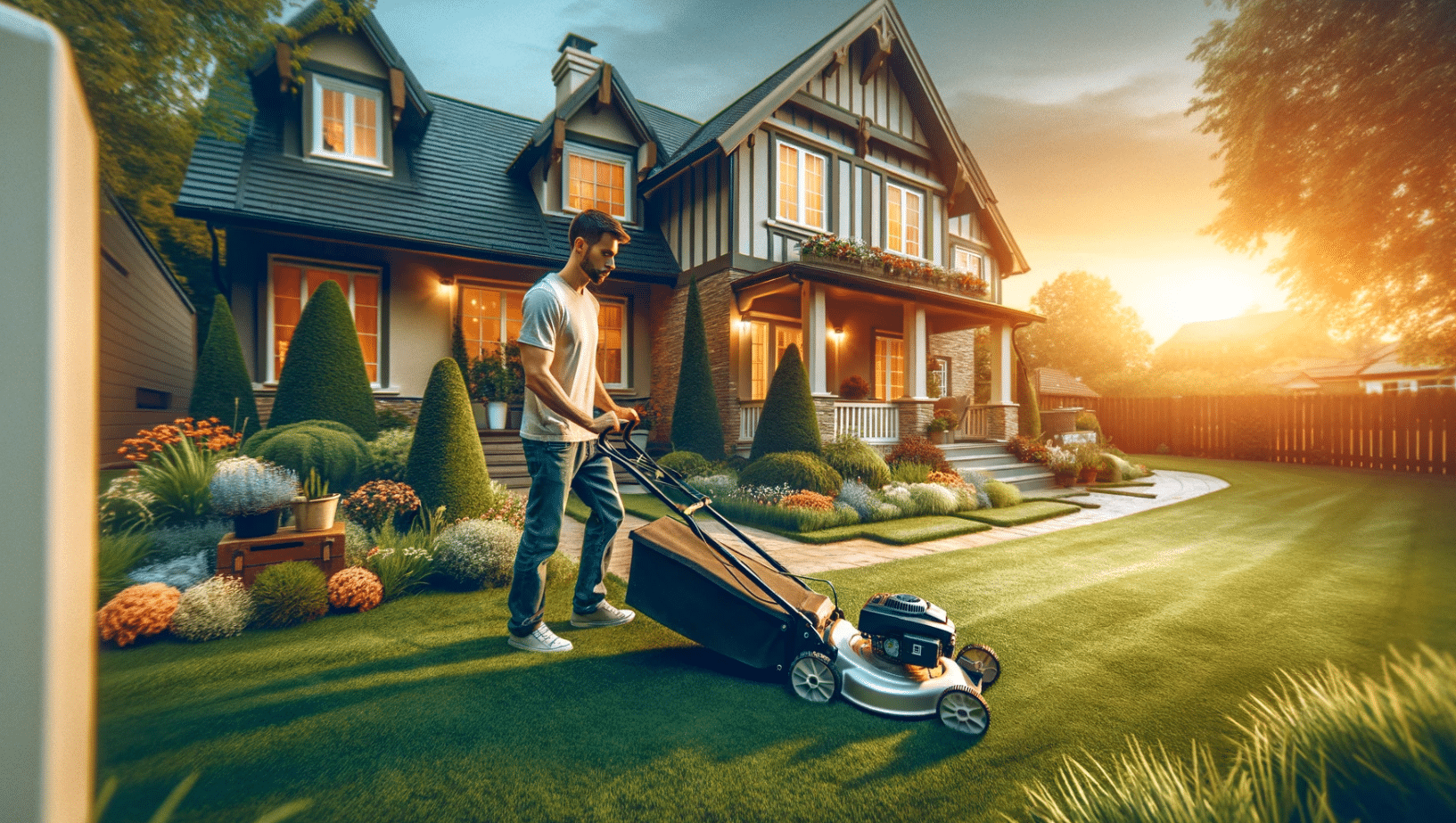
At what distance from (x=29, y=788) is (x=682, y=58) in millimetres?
4755

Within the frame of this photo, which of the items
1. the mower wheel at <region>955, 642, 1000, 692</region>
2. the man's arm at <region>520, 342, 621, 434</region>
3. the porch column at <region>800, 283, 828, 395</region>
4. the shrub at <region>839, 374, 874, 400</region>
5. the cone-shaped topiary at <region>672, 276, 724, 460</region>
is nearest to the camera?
the mower wheel at <region>955, 642, 1000, 692</region>

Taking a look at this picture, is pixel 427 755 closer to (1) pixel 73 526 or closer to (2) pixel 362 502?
Result: (1) pixel 73 526

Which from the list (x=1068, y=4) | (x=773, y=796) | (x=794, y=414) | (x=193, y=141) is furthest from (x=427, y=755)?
(x=193, y=141)

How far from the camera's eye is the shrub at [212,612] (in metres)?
2.90

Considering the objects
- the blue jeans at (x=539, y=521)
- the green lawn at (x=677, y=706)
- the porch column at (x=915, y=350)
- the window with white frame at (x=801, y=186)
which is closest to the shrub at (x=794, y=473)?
the porch column at (x=915, y=350)

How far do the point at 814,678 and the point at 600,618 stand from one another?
136 centimetres

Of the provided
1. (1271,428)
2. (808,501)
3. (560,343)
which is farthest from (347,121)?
(1271,428)

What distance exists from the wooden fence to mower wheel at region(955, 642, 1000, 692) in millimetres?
2170

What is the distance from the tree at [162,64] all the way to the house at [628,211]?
643 mm

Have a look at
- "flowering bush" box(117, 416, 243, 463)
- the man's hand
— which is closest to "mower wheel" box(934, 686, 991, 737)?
the man's hand

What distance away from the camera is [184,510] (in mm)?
4379

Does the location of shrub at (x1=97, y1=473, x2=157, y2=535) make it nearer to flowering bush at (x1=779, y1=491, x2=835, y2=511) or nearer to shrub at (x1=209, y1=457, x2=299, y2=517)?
shrub at (x1=209, y1=457, x2=299, y2=517)

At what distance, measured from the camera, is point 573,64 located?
11.7 m

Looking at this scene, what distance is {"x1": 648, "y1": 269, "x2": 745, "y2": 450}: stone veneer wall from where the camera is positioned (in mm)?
10219
